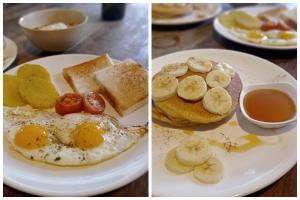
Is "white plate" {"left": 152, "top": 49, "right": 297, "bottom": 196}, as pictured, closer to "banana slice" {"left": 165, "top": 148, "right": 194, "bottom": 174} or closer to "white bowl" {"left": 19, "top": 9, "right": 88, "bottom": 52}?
"banana slice" {"left": 165, "top": 148, "right": 194, "bottom": 174}

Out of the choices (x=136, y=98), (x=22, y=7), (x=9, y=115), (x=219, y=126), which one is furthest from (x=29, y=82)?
(x=22, y=7)

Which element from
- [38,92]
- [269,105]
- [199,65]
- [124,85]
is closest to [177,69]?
[199,65]

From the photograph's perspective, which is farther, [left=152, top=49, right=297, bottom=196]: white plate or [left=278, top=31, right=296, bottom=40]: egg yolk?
[left=278, top=31, right=296, bottom=40]: egg yolk

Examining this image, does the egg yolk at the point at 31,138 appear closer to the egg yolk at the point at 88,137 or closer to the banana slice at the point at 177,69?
the egg yolk at the point at 88,137

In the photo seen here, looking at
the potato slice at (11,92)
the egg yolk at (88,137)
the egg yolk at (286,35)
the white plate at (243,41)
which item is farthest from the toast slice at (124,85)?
the egg yolk at (286,35)

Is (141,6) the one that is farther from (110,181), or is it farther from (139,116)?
(110,181)

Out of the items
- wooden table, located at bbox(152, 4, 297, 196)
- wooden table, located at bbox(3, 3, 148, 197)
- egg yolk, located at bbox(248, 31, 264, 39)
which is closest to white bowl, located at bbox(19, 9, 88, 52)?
wooden table, located at bbox(3, 3, 148, 197)
